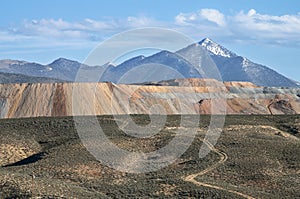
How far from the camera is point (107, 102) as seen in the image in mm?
150375

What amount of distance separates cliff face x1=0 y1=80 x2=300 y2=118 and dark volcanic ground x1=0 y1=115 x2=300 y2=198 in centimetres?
4360

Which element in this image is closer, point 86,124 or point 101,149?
point 101,149

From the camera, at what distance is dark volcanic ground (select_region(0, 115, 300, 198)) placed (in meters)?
57.0

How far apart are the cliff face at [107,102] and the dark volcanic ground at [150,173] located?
4360 cm

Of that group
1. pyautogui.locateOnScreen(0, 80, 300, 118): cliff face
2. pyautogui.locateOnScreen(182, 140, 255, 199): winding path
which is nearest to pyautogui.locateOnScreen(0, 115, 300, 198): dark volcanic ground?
pyautogui.locateOnScreen(182, 140, 255, 199): winding path

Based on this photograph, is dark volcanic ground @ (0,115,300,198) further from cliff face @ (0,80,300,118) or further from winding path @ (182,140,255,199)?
cliff face @ (0,80,300,118)

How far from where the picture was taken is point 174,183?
60.4 m

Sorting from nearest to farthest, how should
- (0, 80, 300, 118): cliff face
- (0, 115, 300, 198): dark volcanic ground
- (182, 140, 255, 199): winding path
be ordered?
(0, 115, 300, 198): dark volcanic ground → (182, 140, 255, 199): winding path → (0, 80, 300, 118): cliff face

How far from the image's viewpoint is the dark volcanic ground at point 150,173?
187ft

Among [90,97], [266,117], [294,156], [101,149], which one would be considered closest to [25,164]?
[101,149]

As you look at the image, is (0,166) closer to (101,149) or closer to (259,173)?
(101,149)

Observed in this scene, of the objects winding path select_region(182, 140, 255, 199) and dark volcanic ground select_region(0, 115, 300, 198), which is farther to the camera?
winding path select_region(182, 140, 255, 199)

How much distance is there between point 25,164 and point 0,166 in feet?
11.4

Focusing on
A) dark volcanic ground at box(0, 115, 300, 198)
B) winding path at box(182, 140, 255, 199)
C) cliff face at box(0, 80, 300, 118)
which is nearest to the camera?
dark volcanic ground at box(0, 115, 300, 198)
